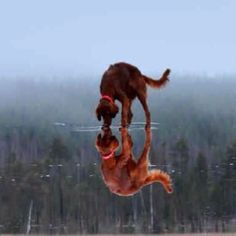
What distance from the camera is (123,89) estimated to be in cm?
83

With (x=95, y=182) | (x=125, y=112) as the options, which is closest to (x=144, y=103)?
(x=125, y=112)

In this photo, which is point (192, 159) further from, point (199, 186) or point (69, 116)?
point (69, 116)

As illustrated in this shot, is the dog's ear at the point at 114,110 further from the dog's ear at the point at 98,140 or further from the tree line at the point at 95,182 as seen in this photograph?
the tree line at the point at 95,182

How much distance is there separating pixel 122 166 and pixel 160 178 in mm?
79

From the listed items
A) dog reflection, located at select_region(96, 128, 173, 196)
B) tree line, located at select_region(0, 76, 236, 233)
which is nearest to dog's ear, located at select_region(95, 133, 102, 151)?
dog reflection, located at select_region(96, 128, 173, 196)

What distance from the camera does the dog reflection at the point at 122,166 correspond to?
0.80m

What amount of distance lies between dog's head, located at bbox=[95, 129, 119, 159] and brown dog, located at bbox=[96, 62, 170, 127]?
0.01m

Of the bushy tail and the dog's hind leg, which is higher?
the dog's hind leg

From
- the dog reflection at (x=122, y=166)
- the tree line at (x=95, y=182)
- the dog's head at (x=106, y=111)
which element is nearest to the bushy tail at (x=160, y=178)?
the dog reflection at (x=122, y=166)

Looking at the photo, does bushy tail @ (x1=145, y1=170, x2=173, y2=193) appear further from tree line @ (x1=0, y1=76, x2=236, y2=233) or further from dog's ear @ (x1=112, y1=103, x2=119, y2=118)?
tree line @ (x1=0, y1=76, x2=236, y2=233)

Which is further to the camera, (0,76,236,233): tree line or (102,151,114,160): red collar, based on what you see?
(0,76,236,233): tree line

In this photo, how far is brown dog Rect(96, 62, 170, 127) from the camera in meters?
0.80

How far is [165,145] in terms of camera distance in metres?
2.65

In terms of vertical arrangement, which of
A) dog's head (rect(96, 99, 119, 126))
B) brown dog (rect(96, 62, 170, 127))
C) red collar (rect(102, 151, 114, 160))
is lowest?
red collar (rect(102, 151, 114, 160))
